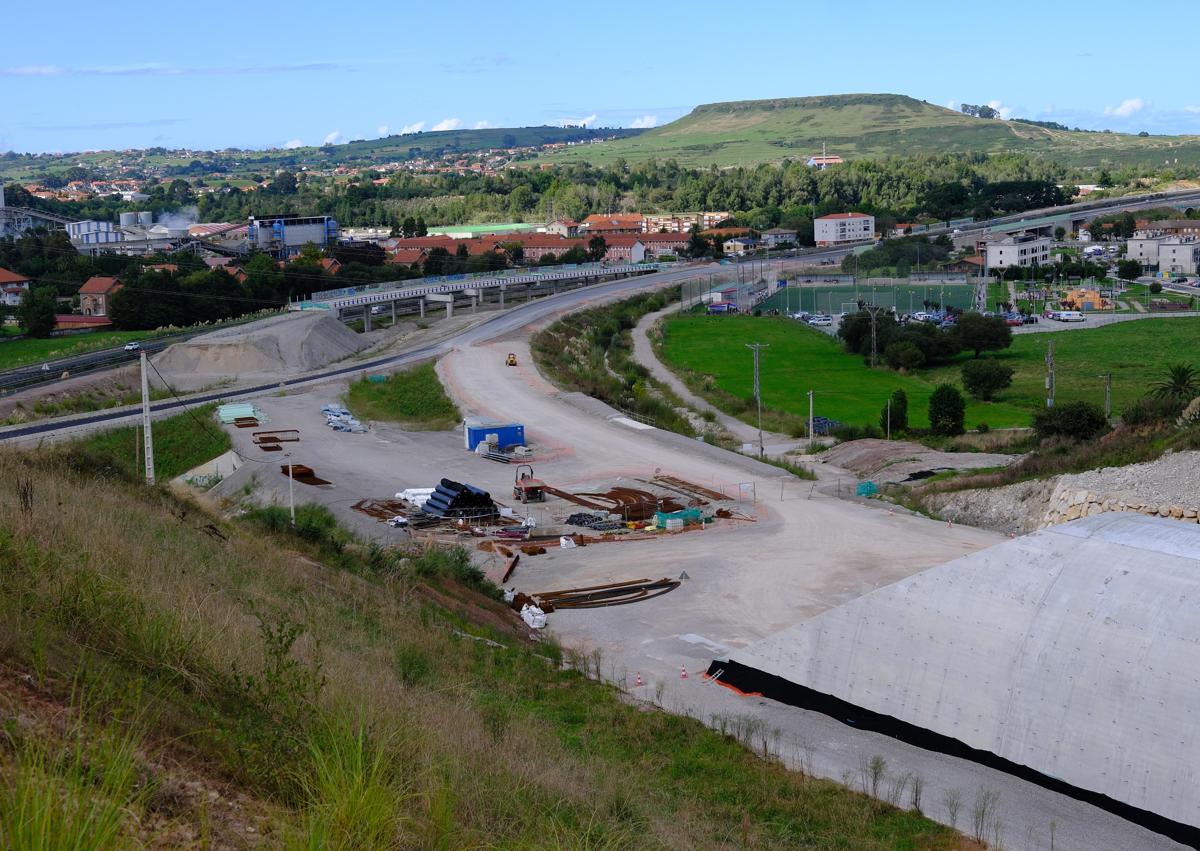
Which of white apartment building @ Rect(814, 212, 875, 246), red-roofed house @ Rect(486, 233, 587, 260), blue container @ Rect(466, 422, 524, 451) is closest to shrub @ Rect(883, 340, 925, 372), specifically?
blue container @ Rect(466, 422, 524, 451)

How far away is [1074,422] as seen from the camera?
28.0 metres

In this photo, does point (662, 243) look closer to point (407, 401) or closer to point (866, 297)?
point (866, 297)

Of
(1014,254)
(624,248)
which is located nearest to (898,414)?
(1014,254)

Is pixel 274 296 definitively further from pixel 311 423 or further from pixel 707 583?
pixel 707 583

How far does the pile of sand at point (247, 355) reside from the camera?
42.5 metres

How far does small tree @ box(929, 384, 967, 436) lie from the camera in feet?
111

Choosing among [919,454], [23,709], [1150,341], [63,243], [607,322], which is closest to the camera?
[23,709]

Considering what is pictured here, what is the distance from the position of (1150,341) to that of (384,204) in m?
97.0

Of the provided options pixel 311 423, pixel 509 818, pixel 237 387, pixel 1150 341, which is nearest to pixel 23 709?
pixel 509 818

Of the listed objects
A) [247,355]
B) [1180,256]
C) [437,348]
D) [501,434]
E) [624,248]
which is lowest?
[501,434]

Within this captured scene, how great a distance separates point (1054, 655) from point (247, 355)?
1418 inches

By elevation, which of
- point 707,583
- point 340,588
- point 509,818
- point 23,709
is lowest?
point 707,583

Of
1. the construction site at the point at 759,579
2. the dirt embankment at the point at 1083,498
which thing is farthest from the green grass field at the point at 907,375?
the dirt embankment at the point at 1083,498

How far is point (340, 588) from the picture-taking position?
1313cm
